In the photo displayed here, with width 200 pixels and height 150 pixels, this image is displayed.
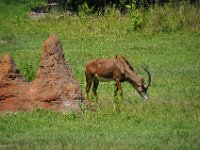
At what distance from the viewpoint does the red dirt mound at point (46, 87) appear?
13.9 meters

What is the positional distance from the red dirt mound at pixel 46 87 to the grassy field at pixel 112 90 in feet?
1.41

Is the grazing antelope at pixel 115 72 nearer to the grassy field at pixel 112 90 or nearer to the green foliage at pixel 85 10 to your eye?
the grassy field at pixel 112 90

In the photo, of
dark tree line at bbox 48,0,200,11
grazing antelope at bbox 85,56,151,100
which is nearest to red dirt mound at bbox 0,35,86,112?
grazing antelope at bbox 85,56,151,100

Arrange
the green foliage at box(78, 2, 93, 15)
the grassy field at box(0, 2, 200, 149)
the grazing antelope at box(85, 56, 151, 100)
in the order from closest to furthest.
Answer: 1. the grassy field at box(0, 2, 200, 149)
2. the grazing antelope at box(85, 56, 151, 100)
3. the green foliage at box(78, 2, 93, 15)

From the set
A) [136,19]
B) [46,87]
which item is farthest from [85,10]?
[46,87]

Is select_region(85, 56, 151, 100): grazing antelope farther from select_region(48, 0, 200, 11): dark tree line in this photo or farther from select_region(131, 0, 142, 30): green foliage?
select_region(48, 0, 200, 11): dark tree line

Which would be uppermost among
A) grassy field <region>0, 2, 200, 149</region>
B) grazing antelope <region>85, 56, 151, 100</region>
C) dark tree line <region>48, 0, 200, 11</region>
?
grazing antelope <region>85, 56, 151, 100</region>

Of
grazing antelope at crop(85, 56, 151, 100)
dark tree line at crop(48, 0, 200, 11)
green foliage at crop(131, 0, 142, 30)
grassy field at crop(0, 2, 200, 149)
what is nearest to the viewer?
grassy field at crop(0, 2, 200, 149)

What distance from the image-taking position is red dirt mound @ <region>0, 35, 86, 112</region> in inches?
545

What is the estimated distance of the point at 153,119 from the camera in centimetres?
1295

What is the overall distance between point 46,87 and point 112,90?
10.6ft

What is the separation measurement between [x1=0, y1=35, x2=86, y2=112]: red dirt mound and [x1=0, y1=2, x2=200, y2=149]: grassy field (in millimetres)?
430

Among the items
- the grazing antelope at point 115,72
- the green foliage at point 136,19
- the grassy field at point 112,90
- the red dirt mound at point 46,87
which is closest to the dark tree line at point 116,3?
the grassy field at point 112,90

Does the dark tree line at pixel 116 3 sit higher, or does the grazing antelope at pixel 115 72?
the grazing antelope at pixel 115 72
